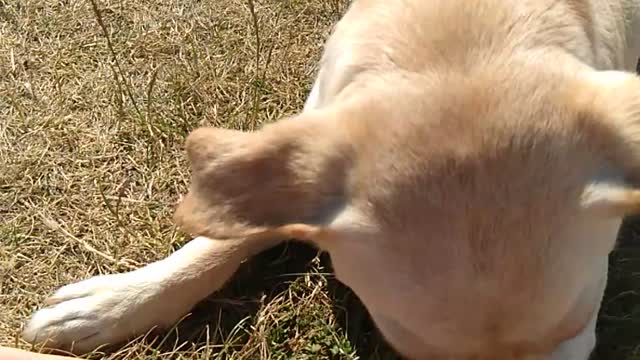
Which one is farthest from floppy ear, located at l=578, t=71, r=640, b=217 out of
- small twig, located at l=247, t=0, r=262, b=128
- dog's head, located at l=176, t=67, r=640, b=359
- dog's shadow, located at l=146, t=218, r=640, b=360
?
small twig, located at l=247, t=0, r=262, b=128

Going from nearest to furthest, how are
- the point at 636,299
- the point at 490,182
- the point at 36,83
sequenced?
the point at 490,182, the point at 636,299, the point at 36,83

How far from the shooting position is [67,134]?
4094 millimetres

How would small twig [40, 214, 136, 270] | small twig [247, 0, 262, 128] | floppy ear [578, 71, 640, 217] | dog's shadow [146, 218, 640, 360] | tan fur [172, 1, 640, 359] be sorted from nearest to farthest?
tan fur [172, 1, 640, 359], floppy ear [578, 71, 640, 217], dog's shadow [146, 218, 640, 360], small twig [40, 214, 136, 270], small twig [247, 0, 262, 128]

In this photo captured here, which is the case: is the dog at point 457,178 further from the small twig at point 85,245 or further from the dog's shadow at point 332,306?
the small twig at point 85,245

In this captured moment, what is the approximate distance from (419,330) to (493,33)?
764 millimetres

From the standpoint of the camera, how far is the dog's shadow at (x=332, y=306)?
3.38 meters

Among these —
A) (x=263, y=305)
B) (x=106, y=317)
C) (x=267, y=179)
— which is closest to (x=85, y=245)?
(x=106, y=317)

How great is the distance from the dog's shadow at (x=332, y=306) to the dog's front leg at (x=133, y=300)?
0.28ft

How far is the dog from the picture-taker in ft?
7.43

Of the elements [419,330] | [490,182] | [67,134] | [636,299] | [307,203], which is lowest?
[636,299]

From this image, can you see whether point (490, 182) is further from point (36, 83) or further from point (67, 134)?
point (36, 83)

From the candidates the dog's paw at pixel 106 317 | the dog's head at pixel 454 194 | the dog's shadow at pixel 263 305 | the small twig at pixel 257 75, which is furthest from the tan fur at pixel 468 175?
the small twig at pixel 257 75

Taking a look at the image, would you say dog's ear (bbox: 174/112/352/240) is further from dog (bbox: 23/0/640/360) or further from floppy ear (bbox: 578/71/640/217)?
floppy ear (bbox: 578/71/640/217)

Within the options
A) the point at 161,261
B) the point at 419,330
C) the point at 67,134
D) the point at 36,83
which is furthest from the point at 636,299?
the point at 36,83
